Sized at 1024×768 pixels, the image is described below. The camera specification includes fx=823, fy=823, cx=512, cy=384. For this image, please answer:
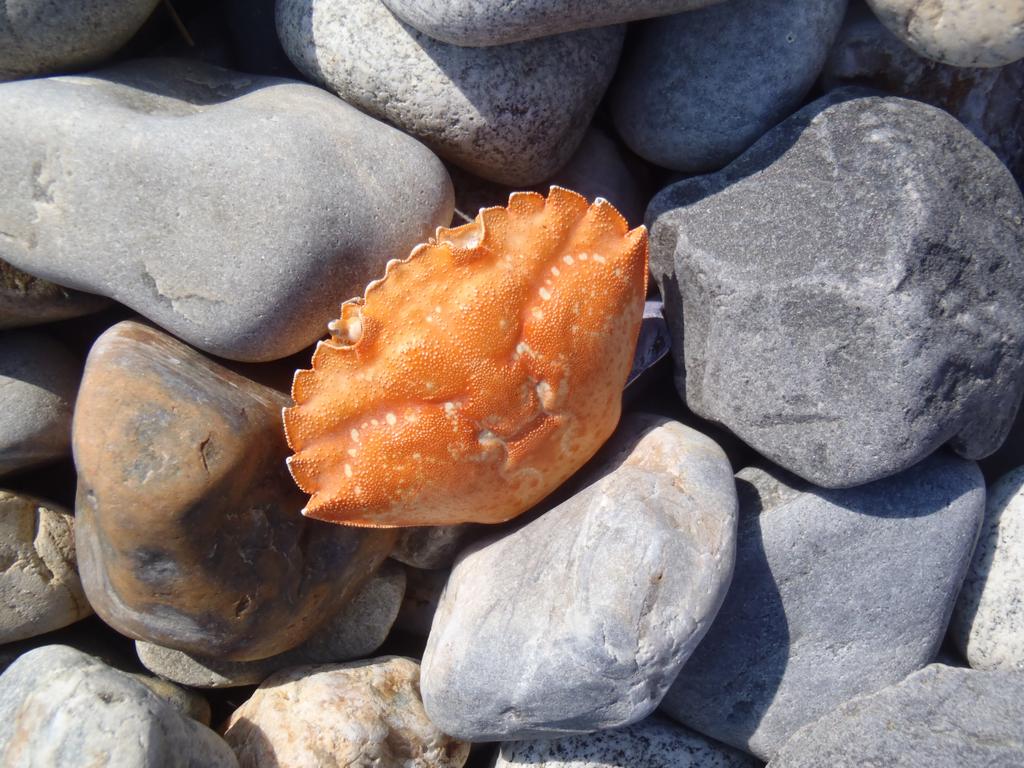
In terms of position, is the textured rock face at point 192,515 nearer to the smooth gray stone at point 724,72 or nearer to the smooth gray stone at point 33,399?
the smooth gray stone at point 33,399

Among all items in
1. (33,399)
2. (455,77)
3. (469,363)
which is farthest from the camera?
(33,399)

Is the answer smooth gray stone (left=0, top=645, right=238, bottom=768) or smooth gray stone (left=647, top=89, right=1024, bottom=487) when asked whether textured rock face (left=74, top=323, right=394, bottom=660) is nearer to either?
smooth gray stone (left=0, top=645, right=238, bottom=768)

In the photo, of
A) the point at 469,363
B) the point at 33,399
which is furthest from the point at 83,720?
the point at 469,363

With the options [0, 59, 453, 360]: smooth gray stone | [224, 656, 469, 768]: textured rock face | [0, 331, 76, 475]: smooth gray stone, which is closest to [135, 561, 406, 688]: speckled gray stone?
[224, 656, 469, 768]: textured rock face

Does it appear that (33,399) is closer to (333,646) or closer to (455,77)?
(333,646)

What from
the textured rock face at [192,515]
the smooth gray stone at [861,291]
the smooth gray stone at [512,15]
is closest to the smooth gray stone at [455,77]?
the smooth gray stone at [512,15]

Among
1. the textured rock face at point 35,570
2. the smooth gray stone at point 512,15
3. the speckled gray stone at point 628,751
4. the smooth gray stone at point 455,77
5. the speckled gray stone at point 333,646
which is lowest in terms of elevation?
the speckled gray stone at point 628,751
